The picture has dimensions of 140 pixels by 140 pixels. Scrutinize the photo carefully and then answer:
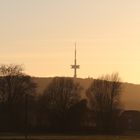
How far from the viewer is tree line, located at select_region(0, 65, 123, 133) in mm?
113750

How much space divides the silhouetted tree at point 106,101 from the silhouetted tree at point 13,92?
16364 millimetres

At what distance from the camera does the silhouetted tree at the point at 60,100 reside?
4609 inches

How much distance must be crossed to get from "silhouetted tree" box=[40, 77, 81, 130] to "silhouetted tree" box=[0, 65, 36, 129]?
222 inches

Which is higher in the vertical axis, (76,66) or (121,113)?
(76,66)

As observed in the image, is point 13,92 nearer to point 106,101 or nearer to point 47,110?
point 47,110

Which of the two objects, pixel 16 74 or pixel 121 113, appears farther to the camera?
pixel 121 113

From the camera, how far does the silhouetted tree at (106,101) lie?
408 ft

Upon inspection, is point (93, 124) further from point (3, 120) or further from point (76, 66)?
point (76, 66)

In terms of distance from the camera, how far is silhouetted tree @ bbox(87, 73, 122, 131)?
408 ft

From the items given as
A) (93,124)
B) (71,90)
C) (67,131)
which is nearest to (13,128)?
(67,131)

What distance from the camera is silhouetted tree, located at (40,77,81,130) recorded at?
117m

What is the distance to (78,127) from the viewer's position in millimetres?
117125

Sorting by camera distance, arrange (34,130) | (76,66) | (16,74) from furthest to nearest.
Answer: (76,66) < (16,74) < (34,130)

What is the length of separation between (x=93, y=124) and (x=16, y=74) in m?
19.3
